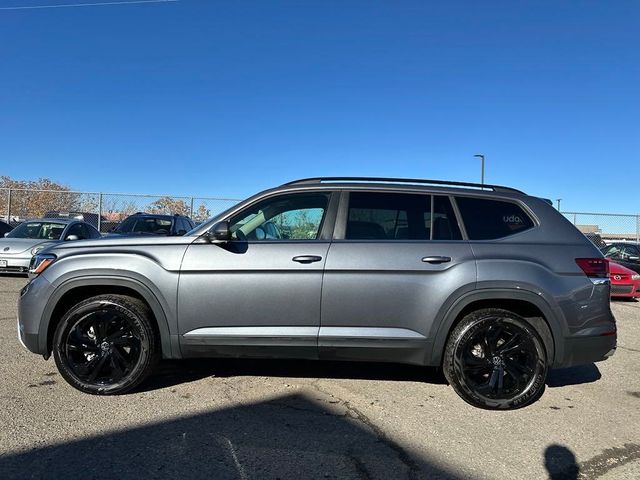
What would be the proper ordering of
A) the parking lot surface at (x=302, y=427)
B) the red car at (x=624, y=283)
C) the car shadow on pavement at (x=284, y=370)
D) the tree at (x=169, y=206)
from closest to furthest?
the parking lot surface at (x=302, y=427), the car shadow on pavement at (x=284, y=370), the red car at (x=624, y=283), the tree at (x=169, y=206)

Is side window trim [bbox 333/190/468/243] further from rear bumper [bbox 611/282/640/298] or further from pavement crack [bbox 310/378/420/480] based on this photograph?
rear bumper [bbox 611/282/640/298]

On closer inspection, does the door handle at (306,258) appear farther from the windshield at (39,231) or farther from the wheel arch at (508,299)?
the windshield at (39,231)

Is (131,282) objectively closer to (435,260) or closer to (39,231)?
(435,260)

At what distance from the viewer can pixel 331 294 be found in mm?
4113

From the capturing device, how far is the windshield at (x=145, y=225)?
12.7 m

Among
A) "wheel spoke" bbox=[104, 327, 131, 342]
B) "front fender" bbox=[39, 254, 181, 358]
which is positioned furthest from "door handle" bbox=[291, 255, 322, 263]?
"wheel spoke" bbox=[104, 327, 131, 342]

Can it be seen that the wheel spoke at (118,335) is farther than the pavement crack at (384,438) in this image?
Yes

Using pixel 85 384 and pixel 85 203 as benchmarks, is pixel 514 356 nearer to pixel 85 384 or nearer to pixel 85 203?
pixel 85 384

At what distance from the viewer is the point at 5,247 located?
10.9 metres

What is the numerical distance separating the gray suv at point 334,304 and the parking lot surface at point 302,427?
1.11 feet

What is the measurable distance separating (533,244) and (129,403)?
3634 mm

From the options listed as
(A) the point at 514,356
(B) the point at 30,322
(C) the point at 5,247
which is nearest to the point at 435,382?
(A) the point at 514,356

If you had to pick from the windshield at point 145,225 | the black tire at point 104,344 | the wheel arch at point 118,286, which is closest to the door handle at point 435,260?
the wheel arch at point 118,286

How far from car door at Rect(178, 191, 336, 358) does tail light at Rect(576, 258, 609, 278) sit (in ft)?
7.12
